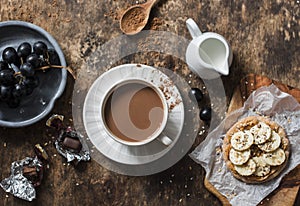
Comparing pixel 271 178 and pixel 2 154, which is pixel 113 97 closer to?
pixel 2 154

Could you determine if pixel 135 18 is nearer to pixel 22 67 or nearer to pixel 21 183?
pixel 22 67

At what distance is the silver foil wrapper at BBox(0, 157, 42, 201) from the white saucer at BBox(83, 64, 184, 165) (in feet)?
0.69

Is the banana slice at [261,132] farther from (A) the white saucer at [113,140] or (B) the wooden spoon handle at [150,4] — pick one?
(B) the wooden spoon handle at [150,4]

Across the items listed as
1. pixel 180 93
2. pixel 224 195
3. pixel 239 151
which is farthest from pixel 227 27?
pixel 224 195

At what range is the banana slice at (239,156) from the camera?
178cm

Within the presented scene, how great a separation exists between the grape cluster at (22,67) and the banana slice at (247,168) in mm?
642

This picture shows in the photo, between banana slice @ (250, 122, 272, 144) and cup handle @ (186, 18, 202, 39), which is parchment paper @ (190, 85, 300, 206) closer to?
banana slice @ (250, 122, 272, 144)

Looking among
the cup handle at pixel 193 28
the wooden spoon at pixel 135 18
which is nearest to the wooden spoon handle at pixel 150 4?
the wooden spoon at pixel 135 18

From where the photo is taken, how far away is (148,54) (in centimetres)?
184

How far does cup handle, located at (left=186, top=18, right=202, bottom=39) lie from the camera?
1.75 meters

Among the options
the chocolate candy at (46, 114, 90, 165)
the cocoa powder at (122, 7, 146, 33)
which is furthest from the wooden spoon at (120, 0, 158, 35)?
the chocolate candy at (46, 114, 90, 165)

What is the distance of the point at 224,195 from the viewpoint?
5.93 ft

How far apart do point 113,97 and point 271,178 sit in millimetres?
544

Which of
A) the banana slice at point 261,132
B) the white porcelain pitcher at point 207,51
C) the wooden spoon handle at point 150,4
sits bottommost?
the banana slice at point 261,132
